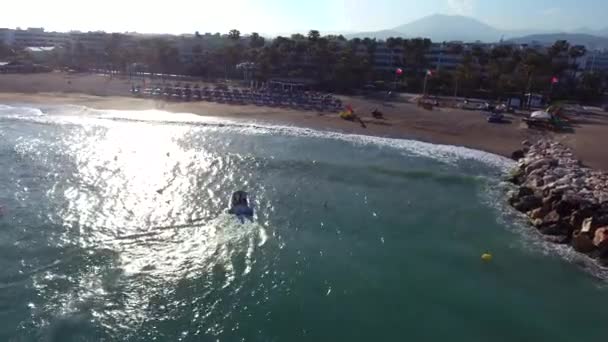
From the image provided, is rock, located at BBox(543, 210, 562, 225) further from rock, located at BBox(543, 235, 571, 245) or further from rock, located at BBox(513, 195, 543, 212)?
rock, located at BBox(513, 195, 543, 212)

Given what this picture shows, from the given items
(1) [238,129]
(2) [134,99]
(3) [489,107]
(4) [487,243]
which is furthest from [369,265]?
(2) [134,99]

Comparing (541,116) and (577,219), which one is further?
(541,116)

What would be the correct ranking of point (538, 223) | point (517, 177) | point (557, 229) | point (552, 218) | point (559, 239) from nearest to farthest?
point (559, 239), point (557, 229), point (552, 218), point (538, 223), point (517, 177)

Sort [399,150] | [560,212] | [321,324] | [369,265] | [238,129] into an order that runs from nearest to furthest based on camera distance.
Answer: [321,324] < [369,265] < [560,212] < [399,150] < [238,129]

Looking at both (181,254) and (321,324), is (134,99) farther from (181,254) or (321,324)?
(321,324)

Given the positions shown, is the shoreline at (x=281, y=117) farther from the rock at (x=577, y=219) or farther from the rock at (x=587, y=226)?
the rock at (x=587, y=226)

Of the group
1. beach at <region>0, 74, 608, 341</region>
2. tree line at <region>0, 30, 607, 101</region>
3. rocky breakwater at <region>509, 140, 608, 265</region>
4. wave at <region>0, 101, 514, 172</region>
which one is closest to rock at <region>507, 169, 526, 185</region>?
rocky breakwater at <region>509, 140, 608, 265</region>

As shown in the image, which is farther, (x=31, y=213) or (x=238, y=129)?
(x=238, y=129)

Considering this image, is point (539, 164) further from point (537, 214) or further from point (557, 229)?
point (557, 229)

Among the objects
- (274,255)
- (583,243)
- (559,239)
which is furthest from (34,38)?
(583,243)
